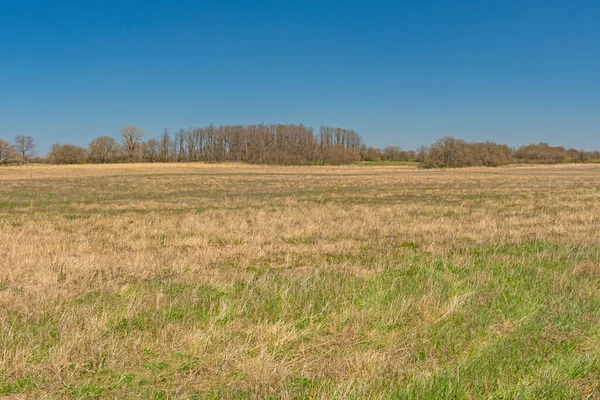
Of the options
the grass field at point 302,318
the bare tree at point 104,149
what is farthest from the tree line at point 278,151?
the grass field at point 302,318

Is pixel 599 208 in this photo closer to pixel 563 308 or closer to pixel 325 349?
pixel 563 308

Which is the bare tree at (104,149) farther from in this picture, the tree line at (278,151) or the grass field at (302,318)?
the grass field at (302,318)

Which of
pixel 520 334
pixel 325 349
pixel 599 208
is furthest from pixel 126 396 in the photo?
pixel 599 208

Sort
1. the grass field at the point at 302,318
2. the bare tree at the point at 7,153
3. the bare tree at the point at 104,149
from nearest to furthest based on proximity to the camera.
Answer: the grass field at the point at 302,318
the bare tree at the point at 7,153
the bare tree at the point at 104,149

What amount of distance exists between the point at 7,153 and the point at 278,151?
271 feet

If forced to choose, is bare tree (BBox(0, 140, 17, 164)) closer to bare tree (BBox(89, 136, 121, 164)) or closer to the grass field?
bare tree (BBox(89, 136, 121, 164))

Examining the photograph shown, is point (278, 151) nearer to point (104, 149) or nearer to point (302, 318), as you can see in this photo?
point (104, 149)

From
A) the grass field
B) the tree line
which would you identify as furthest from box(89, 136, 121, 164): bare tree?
the grass field

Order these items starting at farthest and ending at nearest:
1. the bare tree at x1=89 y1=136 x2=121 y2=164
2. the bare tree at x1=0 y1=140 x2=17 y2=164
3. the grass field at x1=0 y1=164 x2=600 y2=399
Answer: the bare tree at x1=89 y1=136 x2=121 y2=164
the bare tree at x1=0 y1=140 x2=17 y2=164
the grass field at x1=0 y1=164 x2=600 y2=399

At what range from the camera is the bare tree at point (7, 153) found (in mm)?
121688

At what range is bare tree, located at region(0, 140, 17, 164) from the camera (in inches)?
4791

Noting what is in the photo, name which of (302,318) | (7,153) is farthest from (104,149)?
(302,318)

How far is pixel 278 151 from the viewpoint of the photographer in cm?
14600

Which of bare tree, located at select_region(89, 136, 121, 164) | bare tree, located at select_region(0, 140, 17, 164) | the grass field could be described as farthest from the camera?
bare tree, located at select_region(89, 136, 121, 164)
